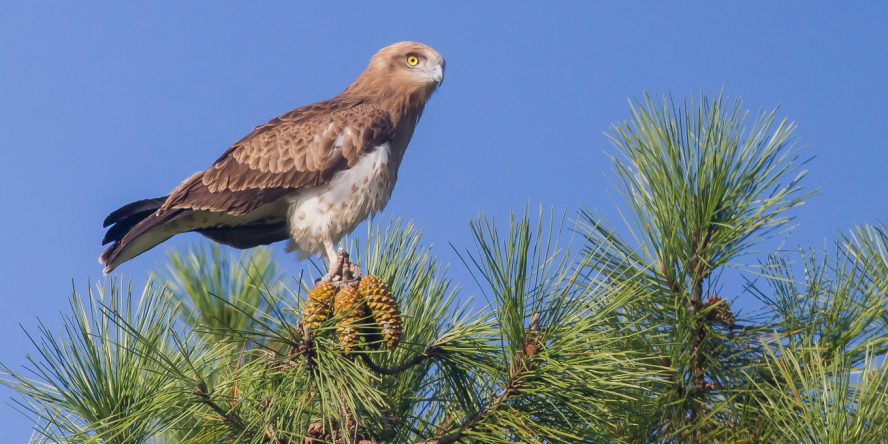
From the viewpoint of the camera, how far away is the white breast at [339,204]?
4.92 meters

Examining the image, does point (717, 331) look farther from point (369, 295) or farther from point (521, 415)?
point (369, 295)

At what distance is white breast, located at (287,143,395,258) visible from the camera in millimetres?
4918

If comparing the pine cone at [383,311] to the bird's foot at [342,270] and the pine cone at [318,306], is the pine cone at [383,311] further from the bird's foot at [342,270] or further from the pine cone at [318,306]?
the bird's foot at [342,270]

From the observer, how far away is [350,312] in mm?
2803

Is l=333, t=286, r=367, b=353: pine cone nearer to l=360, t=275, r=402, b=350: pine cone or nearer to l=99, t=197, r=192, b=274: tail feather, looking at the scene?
l=360, t=275, r=402, b=350: pine cone

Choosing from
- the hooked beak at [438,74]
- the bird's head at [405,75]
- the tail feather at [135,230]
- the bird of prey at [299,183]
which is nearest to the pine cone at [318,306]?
the bird of prey at [299,183]

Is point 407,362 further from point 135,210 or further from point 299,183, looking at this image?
point 135,210

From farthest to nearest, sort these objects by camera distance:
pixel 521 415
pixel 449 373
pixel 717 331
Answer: pixel 717 331 → pixel 449 373 → pixel 521 415

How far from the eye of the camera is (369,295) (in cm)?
291

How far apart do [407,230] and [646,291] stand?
1223 millimetres

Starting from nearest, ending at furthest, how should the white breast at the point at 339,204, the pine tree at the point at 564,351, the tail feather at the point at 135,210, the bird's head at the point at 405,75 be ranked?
the pine tree at the point at 564,351, the white breast at the point at 339,204, the tail feather at the point at 135,210, the bird's head at the point at 405,75

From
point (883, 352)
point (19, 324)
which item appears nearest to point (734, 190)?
point (883, 352)

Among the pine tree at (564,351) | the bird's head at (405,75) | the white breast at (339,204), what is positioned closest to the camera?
the pine tree at (564,351)

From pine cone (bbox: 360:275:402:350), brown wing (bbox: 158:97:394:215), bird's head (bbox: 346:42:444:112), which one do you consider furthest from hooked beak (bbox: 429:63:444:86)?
pine cone (bbox: 360:275:402:350)
